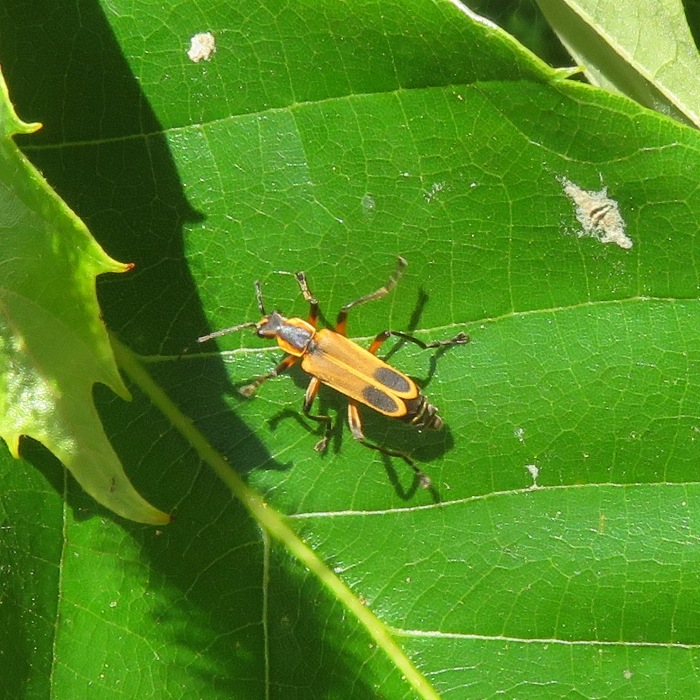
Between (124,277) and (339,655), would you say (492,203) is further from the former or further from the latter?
(339,655)

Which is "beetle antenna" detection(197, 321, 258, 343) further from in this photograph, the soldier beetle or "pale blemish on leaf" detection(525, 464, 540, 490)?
"pale blemish on leaf" detection(525, 464, 540, 490)

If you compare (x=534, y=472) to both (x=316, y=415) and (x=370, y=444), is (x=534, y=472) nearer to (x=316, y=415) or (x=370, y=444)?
(x=370, y=444)

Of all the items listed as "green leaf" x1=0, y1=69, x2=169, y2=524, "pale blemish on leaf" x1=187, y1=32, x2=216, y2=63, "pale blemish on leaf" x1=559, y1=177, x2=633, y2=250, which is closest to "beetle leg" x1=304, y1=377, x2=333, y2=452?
"green leaf" x1=0, y1=69, x2=169, y2=524

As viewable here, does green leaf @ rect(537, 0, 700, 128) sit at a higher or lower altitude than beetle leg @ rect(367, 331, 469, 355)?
higher

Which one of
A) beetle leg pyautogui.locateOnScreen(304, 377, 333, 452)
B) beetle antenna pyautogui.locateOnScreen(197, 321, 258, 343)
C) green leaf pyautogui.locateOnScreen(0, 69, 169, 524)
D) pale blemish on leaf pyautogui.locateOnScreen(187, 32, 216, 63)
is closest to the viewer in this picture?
green leaf pyautogui.locateOnScreen(0, 69, 169, 524)

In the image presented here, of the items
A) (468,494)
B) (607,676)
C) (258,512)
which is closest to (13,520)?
(258,512)

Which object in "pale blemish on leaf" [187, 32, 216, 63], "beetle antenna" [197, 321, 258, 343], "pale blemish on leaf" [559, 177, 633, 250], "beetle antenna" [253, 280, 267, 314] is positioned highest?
A: "pale blemish on leaf" [187, 32, 216, 63]

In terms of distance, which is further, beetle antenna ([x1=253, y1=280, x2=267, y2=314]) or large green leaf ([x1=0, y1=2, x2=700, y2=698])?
beetle antenna ([x1=253, y1=280, x2=267, y2=314])
